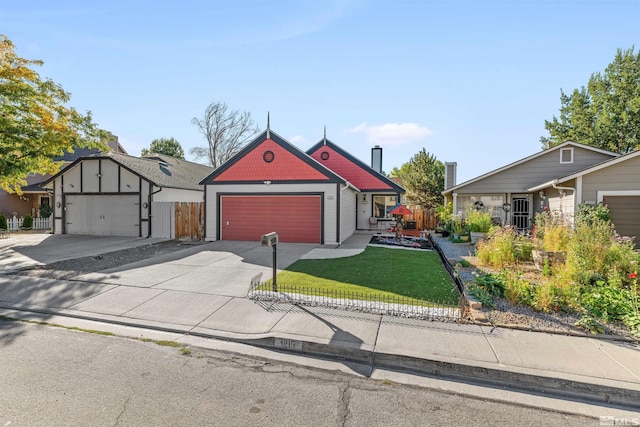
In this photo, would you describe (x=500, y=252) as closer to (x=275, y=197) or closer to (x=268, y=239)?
(x=268, y=239)

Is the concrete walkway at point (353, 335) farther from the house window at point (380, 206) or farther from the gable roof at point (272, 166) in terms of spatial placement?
the house window at point (380, 206)

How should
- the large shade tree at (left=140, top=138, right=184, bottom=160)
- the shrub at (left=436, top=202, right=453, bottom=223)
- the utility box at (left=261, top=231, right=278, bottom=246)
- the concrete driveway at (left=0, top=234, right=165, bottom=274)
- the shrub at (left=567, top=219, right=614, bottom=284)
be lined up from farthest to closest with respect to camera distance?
the large shade tree at (left=140, top=138, right=184, bottom=160) < the shrub at (left=436, top=202, right=453, bottom=223) < the concrete driveway at (left=0, top=234, right=165, bottom=274) < the utility box at (left=261, top=231, right=278, bottom=246) < the shrub at (left=567, top=219, right=614, bottom=284)

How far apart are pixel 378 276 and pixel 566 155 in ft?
48.0

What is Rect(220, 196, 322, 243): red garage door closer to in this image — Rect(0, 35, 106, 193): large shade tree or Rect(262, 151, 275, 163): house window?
Rect(262, 151, 275, 163): house window

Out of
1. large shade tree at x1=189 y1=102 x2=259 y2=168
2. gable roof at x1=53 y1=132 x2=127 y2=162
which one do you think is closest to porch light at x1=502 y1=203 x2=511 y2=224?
gable roof at x1=53 y1=132 x2=127 y2=162

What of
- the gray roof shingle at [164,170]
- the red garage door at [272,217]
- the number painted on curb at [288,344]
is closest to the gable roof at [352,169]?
the red garage door at [272,217]

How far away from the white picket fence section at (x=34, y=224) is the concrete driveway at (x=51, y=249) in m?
7.22

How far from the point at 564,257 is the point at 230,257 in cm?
951

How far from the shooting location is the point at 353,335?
4.61 meters

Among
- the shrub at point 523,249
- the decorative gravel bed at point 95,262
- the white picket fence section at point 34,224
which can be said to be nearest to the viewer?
the decorative gravel bed at point 95,262

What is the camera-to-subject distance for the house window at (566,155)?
16.2 m

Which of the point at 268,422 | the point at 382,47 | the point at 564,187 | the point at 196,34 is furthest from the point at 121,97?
the point at 564,187

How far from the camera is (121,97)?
47.1 feet

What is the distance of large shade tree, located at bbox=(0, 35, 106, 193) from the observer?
13.7m
